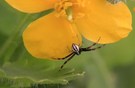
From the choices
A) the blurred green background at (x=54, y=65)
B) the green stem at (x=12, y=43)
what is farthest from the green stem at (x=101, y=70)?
the green stem at (x=12, y=43)

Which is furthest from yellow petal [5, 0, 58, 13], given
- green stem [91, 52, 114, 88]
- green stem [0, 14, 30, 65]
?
green stem [91, 52, 114, 88]

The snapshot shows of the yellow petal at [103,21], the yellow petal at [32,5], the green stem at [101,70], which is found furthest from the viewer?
the green stem at [101,70]

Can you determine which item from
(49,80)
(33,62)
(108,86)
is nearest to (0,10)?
(33,62)

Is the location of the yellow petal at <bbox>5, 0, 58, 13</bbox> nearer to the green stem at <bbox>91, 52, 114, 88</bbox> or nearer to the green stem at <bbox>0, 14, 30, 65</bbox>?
the green stem at <bbox>0, 14, 30, 65</bbox>

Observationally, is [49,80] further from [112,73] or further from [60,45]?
[112,73]

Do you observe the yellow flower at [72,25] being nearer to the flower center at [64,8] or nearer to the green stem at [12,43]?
the flower center at [64,8]

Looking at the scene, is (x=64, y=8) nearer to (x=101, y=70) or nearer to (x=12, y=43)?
(x=12, y=43)

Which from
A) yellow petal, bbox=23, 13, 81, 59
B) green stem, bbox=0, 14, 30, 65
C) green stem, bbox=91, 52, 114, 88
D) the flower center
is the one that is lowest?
green stem, bbox=91, 52, 114, 88
